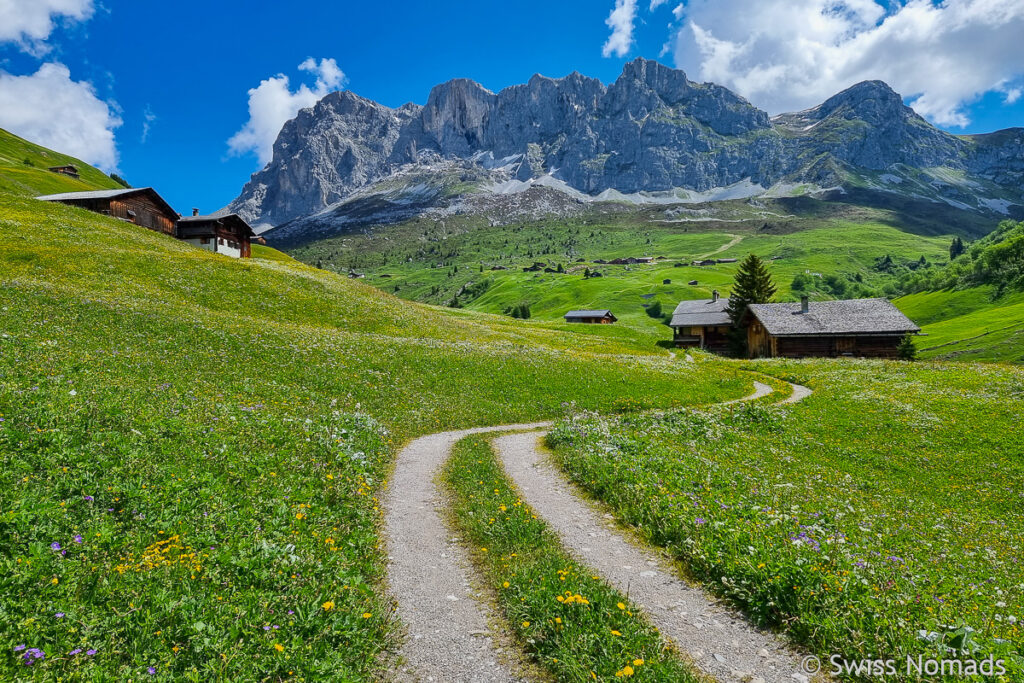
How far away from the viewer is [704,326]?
96.1 meters

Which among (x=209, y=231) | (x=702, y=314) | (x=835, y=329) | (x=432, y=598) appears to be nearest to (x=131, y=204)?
(x=209, y=231)

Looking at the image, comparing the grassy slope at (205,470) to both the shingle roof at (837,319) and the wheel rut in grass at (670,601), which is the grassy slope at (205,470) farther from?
the shingle roof at (837,319)

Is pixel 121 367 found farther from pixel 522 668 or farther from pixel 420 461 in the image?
pixel 522 668

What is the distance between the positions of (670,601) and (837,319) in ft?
260

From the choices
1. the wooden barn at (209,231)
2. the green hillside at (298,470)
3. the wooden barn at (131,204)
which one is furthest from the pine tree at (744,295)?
the wooden barn at (131,204)

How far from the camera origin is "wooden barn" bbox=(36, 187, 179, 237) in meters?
71.5

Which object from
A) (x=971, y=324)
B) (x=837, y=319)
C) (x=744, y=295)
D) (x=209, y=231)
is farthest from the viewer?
(x=971, y=324)

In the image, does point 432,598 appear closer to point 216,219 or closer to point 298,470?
point 298,470

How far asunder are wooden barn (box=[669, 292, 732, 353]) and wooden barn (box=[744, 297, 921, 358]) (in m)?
16.0

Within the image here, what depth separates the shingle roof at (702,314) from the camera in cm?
9438

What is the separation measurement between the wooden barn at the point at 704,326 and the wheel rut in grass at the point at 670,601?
87.8 metres

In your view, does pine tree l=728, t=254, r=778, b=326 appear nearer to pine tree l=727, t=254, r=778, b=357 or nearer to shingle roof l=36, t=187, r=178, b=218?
pine tree l=727, t=254, r=778, b=357

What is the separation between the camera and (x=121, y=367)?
19016mm

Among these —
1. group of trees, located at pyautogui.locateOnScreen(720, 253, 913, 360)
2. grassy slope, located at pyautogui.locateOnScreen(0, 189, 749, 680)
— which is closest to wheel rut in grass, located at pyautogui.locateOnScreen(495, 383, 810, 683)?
grassy slope, located at pyautogui.locateOnScreen(0, 189, 749, 680)
